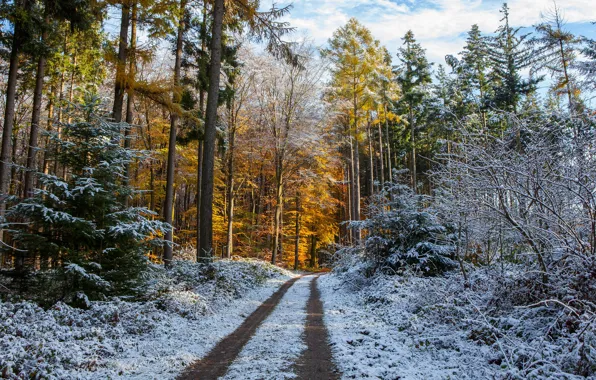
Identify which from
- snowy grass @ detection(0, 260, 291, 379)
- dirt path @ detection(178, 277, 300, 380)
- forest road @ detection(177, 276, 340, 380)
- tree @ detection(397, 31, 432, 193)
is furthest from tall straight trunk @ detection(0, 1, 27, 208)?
tree @ detection(397, 31, 432, 193)

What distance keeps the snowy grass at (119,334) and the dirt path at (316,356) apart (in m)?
1.74

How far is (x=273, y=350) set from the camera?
5.93 m

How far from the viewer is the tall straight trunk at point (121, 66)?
10.6 metres

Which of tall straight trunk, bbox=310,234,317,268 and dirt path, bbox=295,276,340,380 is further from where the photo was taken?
tall straight trunk, bbox=310,234,317,268

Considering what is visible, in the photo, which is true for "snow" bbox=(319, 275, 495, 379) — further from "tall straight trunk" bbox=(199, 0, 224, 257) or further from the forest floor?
"tall straight trunk" bbox=(199, 0, 224, 257)

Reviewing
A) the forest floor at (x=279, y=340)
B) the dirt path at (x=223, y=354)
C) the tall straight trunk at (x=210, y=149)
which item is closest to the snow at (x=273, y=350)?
the forest floor at (x=279, y=340)

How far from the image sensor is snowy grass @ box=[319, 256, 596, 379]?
4.41 meters

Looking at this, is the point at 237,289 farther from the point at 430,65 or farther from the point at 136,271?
the point at 430,65

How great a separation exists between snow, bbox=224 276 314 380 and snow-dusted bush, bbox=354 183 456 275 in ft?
14.6

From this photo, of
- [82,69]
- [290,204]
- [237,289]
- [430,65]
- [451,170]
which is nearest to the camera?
[451,170]

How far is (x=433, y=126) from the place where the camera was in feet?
105

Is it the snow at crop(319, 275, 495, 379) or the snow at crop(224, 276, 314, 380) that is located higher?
the snow at crop(319, 275, 495, 379)

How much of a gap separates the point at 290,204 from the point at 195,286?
20.6 meters

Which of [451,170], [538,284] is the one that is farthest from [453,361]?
[451,170]
